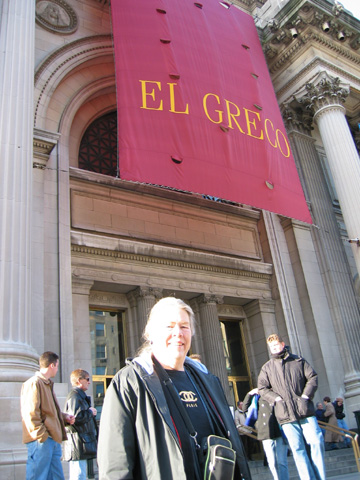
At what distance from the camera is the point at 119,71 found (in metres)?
11.9

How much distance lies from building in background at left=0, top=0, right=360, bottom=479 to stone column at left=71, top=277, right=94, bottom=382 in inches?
1.4

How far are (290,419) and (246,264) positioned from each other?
31.0 ft

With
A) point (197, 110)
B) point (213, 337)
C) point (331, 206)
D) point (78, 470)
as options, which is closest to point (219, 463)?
point (78, 470)

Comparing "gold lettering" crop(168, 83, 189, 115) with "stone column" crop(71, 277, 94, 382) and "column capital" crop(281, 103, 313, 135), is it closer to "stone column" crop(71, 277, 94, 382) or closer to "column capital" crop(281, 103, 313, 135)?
"stone column" crop(71, 277, 94, 382)

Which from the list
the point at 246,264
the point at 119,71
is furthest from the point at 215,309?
the point at 119,71

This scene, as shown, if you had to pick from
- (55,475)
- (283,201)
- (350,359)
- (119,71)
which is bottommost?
(55,475)

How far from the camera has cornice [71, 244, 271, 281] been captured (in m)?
12.2

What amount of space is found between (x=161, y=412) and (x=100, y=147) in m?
13.7

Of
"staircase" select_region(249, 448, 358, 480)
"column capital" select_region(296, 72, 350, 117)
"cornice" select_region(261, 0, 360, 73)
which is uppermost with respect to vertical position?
"cornice" select_region(261, 0, 360, 73)

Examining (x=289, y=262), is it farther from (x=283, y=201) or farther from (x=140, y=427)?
(x=140, y=427)


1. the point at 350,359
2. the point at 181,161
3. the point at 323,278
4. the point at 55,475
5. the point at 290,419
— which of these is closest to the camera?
the point at 55,475

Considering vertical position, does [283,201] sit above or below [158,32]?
below

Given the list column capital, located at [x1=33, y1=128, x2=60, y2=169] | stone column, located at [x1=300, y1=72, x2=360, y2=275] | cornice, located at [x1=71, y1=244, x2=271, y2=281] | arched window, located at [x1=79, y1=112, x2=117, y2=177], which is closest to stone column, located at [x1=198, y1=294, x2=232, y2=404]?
cornice, located at [x1=71, y1=244, x2=271, y2=281]

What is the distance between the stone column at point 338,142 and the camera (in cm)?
1459
